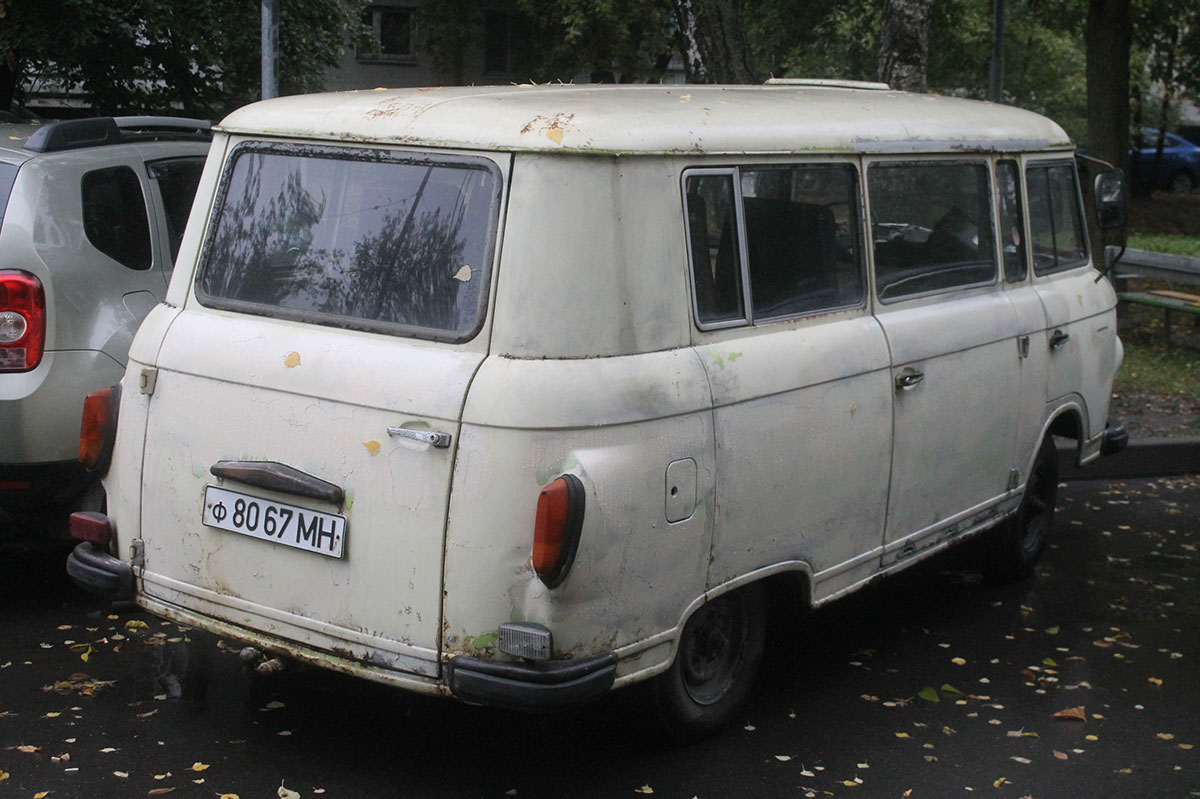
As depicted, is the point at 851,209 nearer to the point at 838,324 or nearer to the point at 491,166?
the point at 838,324

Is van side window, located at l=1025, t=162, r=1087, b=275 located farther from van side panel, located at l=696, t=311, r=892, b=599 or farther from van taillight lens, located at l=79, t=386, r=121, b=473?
van taillight lens, located at l=79, t=386, r=121, b=473

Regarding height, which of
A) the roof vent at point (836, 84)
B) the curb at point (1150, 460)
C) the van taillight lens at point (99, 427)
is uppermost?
the roof vent at point (836, 84)

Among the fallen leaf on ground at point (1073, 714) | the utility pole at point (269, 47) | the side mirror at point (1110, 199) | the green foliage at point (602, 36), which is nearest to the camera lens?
the fallen leaf on ground at point (1073, 714)

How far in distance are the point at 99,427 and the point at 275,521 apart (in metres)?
0.86

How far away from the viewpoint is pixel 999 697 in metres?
5.45

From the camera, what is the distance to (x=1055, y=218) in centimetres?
688

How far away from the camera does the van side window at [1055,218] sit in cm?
662

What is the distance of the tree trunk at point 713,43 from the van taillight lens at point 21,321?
19.2 feet

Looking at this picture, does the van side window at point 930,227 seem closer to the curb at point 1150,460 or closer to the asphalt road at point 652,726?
the asphalt road at point 652,726

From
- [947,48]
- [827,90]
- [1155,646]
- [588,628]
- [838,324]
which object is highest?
[947,48]

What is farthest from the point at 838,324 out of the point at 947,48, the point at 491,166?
the point at 947,48

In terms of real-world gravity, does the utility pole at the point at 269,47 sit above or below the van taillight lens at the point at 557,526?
above

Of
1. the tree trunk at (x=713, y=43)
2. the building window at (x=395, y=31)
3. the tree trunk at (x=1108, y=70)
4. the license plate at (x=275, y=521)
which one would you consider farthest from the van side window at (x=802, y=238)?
the building window at (x=395, y=31)

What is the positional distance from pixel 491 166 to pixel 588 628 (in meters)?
1.33
